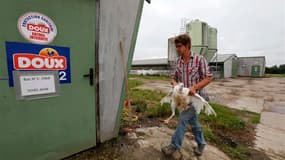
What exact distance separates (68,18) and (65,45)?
0.26 metres

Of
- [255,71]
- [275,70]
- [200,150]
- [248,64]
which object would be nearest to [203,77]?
[200,150]

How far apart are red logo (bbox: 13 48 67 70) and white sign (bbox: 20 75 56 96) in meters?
0.09

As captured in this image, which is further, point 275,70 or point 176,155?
point 275,70

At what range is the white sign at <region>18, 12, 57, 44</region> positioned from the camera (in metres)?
1.16

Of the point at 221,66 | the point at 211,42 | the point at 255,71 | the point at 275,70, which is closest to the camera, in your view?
the point at 211,42

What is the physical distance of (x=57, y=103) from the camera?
1411 millimetres

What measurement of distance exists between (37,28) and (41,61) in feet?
0.93

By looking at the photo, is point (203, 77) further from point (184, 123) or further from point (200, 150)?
point (200, 150)

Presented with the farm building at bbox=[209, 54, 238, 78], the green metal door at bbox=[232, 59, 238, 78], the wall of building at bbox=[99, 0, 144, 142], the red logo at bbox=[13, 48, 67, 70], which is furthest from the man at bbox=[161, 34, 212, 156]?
the green metal door at bbox=[232, 59, 238, 78]

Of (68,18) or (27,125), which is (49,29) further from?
(27,125)

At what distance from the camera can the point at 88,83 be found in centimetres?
159

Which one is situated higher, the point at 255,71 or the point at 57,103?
the point at 255,71

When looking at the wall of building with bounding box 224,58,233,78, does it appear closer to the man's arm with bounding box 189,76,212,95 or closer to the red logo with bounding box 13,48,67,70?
the man's arm with bounding box 189,76,212,95

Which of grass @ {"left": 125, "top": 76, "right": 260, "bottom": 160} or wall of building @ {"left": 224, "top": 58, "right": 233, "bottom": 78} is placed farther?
wall of building @ {"left": 224, "top": 58, "right": 233, "bottom": 78}
